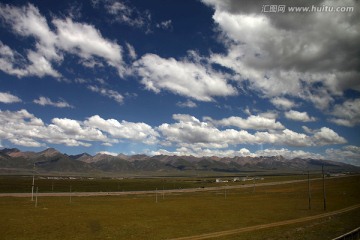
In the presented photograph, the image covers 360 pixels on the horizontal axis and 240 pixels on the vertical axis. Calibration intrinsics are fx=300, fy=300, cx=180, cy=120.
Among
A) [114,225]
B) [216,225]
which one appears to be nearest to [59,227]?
[114,225]

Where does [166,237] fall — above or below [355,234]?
below

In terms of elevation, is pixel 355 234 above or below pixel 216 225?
above

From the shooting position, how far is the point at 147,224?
4688 cm

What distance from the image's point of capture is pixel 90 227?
43562mm

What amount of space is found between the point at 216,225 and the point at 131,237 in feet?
48.4

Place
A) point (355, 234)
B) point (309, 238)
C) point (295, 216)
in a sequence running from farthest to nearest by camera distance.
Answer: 1. point (295, 216)
2. point (309, 238)
3. point (355, 234)

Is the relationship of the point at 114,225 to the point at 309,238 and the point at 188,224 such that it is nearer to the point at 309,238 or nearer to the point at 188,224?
the point at 188,224

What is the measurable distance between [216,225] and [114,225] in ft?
50.8

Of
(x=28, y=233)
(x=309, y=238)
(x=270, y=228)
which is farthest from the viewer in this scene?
(x=270, y=228)

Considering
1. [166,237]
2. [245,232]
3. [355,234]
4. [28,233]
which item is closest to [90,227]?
[28,233]

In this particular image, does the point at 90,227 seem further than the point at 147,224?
No

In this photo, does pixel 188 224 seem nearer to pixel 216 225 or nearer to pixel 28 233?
pixel 216 225

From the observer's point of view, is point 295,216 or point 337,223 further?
point 295,216

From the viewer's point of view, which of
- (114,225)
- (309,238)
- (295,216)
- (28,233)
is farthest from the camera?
(295,216)
